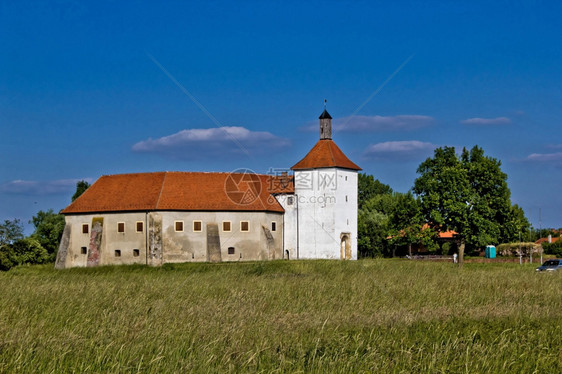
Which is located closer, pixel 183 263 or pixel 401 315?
pixel 401 315

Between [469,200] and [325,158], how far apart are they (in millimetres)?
12553

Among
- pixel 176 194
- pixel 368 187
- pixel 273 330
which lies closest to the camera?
pixel 273 330

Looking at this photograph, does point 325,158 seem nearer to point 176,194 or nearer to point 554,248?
point 176,194

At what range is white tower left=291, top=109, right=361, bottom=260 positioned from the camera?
2026 inches

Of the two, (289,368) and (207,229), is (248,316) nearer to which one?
(289,368)

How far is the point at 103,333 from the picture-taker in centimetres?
1064

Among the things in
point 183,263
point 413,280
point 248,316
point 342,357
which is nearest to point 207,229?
point 183,263

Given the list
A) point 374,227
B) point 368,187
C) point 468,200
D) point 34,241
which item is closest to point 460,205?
point 468,200

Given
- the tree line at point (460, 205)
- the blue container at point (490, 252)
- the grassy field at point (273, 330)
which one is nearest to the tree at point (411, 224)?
the tree line at point (460, 205)

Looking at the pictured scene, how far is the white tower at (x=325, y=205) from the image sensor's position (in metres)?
51.5

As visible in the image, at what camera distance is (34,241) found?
49688 mm

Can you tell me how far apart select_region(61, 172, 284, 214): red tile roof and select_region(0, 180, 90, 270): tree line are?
14.5 ft

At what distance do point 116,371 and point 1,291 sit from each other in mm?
9043

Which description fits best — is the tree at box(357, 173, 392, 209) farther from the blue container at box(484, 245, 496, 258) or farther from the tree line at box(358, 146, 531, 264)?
the tree line at box(358, 146, 531, 264)
